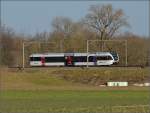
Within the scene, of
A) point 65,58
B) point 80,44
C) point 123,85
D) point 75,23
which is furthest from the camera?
point 75,23

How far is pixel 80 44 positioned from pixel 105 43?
203 inches

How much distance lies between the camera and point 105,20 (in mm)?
113188

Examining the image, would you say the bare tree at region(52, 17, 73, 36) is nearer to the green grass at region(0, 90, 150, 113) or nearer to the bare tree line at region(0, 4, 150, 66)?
the bare tree line at region(0, 4, 150, 66)

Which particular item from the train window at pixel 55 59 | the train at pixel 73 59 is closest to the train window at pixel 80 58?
the train at pixel 73 59

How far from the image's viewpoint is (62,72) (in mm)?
78125

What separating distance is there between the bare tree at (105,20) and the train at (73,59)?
60.8ft

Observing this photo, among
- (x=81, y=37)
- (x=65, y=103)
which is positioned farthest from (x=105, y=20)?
(x=65, y=103)

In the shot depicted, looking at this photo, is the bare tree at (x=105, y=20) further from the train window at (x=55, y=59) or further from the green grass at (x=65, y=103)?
the green grass at (x=65, y=103)

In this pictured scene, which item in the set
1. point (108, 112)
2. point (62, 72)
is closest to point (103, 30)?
point (62, 72)

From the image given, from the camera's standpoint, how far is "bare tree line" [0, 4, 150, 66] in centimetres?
9725

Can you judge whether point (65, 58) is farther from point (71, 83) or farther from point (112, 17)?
point (112, 17)

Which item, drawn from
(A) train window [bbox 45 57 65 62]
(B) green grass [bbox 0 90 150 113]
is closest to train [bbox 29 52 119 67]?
(A) train window [bbox 45 57 65 62]

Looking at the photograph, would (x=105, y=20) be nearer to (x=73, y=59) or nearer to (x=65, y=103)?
(x=73, y=59)

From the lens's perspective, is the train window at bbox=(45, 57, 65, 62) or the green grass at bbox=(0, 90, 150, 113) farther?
the train window at bbox=(45, 57, 65, 62)
